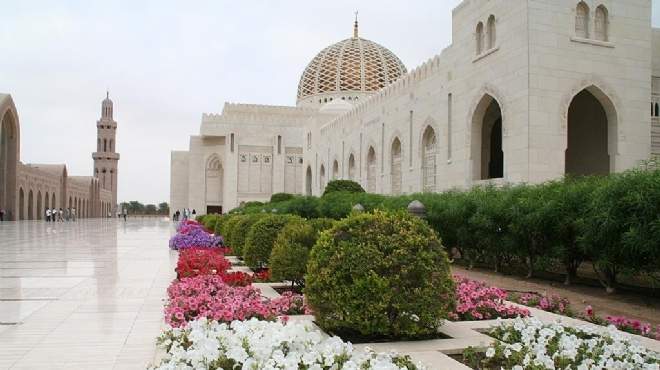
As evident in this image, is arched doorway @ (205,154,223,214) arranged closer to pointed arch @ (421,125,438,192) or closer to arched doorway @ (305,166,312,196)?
arched doorway @ (305,166,312,196)

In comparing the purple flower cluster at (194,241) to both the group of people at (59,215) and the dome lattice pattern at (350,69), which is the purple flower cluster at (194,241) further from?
the dome lattice pattern at (350,69)

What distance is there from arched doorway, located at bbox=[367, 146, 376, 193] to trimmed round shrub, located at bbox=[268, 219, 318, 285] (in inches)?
859

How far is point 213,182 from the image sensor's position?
161 ft

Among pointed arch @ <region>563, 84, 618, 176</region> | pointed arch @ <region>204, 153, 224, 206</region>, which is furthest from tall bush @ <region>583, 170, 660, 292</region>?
pointed arch @ <region>204, 153, 224, 206</region>

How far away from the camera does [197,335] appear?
3531 mm

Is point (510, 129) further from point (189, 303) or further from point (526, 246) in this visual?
point (189, 303)

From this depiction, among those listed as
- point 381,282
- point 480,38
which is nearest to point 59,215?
point 480,38

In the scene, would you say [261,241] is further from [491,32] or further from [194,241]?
[491,32]

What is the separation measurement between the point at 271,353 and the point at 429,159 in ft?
64.1

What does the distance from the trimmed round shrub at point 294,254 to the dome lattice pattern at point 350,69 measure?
42209 mm

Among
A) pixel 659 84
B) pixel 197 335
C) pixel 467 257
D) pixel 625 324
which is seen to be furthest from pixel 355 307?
pixel 659 84

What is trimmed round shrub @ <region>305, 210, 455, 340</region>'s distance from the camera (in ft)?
14.8

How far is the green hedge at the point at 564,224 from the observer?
694cm

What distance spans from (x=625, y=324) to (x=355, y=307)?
2.69 m
